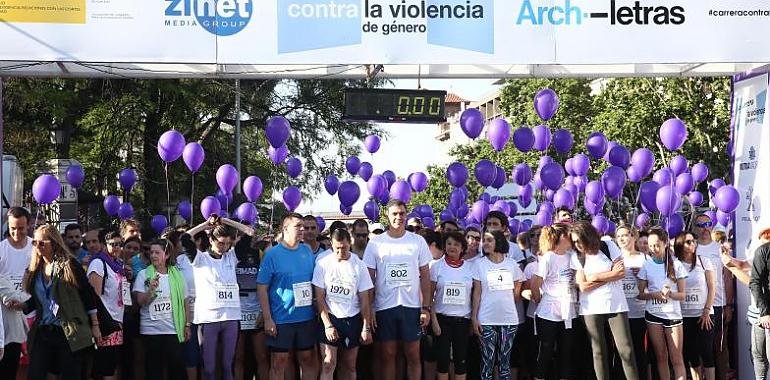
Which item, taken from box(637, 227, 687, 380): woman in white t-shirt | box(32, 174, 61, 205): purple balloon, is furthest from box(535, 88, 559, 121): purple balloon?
box(32, 174, 61, 205): purple balloon

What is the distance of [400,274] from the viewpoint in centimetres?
948

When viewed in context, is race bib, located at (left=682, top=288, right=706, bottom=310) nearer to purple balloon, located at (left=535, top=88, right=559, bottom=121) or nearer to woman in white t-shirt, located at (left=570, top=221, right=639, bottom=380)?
woman in white t-shirt, located at (left=570, top=221, right=639, bottom=380)

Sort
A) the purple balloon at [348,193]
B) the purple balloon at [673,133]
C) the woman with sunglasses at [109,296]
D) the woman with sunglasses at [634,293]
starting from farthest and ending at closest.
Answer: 1. the purple balloon at [348,193]
2. the purple balloon at [673,133]
3. the woman with sunglasses at [634,293]
4. the woman with sunglasses at [109,296]

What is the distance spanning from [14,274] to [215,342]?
6.30 feet

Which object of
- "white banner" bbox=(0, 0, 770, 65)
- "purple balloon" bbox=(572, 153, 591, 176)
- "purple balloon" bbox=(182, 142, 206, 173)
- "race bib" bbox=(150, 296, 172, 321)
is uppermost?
"white banner" bbox=(0, 0, 770, 65)

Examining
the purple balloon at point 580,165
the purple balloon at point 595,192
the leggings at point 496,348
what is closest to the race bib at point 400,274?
the leggings at point 496,348

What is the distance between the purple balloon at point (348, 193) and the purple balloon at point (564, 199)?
10.7 feet

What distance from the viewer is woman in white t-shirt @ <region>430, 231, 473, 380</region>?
972cm

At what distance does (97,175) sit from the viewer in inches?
993

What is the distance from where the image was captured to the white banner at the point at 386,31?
9656 millimetres

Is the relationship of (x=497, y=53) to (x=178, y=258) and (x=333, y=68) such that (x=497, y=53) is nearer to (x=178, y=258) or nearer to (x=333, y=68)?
(x=333, y=68)

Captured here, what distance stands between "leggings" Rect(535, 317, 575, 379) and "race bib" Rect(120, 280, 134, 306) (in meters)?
3.96

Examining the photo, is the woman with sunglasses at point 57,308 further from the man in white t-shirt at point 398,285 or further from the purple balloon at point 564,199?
the purple balloon at point 564,199

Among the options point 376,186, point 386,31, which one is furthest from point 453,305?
point 376,186
